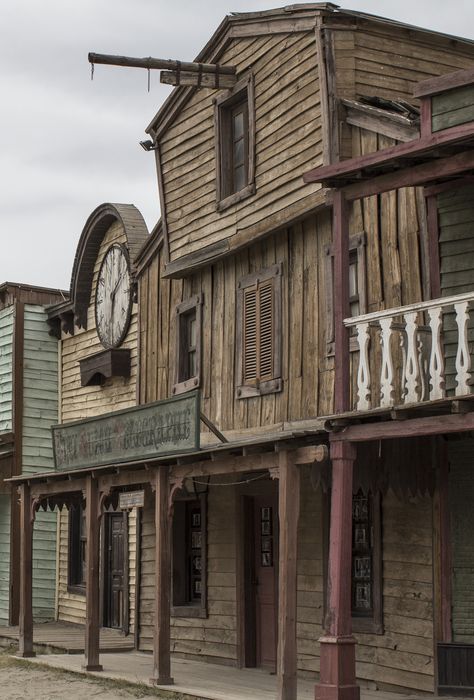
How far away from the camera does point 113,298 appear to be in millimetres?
21422

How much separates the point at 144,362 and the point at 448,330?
800 centimetres

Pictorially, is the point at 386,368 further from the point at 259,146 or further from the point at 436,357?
the point at 259,146

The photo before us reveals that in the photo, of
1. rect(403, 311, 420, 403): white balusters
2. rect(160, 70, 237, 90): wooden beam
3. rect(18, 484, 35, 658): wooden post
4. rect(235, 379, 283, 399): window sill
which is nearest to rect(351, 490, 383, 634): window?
rect(235, 379, 283, 399): window sill

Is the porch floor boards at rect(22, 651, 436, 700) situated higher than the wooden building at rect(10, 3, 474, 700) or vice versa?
the wooden building at rect(10, 3, 474, 700)

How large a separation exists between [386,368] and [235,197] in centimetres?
499

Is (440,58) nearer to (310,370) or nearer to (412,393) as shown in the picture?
(310,370)

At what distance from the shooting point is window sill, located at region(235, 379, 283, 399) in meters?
15.3

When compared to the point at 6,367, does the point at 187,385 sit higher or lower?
lower

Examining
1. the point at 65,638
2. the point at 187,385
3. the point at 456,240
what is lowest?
the point at 65,638

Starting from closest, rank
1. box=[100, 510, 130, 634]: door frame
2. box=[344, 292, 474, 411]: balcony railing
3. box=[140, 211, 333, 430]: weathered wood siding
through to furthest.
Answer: box=[344, 292, 474, 411]: balcony railing
box=[140, 211, 333, 430]: weathered wood siding
box=[100, 510, 130, 634]: door frame

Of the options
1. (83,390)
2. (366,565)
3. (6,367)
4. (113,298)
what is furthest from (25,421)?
(366,565)

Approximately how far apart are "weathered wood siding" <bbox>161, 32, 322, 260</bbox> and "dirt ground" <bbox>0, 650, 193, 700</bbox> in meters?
5.96

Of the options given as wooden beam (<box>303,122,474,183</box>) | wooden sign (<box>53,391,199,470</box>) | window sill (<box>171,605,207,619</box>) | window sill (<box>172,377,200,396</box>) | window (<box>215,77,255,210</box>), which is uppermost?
window (<box>215,77,255,210</box>)

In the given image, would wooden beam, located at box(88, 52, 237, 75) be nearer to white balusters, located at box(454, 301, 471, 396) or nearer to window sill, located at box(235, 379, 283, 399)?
window sill, located at box(235, 379, 283, 399)
